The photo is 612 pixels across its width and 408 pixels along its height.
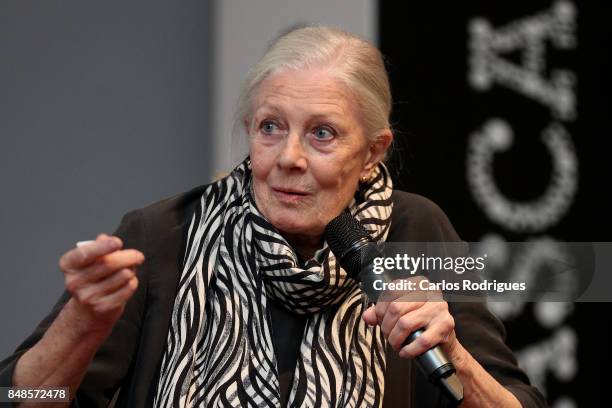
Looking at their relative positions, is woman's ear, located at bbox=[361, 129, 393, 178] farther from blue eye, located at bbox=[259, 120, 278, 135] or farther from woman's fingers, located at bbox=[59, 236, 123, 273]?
woman's fingers, located at bbox=[59, 236, 123, 273]

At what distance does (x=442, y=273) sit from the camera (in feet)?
6.41

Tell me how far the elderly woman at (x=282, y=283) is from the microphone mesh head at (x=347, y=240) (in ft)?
0.61

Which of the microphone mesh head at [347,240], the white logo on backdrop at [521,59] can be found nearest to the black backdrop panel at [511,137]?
the white logo on backdrop at [521,59]

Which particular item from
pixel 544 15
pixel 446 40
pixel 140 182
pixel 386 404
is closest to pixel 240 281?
pixel 386 404

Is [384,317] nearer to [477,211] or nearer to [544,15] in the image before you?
[477,211]

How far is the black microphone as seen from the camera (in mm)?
1427

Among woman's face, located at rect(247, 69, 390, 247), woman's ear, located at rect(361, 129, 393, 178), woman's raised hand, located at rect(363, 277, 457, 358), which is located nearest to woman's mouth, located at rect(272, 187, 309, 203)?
woman's face, located at rect(247, 69, 390, 247)

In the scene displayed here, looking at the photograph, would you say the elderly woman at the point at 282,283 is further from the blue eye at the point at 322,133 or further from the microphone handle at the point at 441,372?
the microphone handle at the point at 441,372

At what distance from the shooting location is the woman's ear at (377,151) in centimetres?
207

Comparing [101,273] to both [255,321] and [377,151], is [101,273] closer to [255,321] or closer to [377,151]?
[255,321]

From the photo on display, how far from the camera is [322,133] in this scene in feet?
6.37

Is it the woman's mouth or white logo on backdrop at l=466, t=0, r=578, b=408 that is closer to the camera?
the woman's mouth

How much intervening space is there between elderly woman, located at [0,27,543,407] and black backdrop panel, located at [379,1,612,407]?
3.82ft

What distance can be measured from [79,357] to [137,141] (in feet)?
5.60
